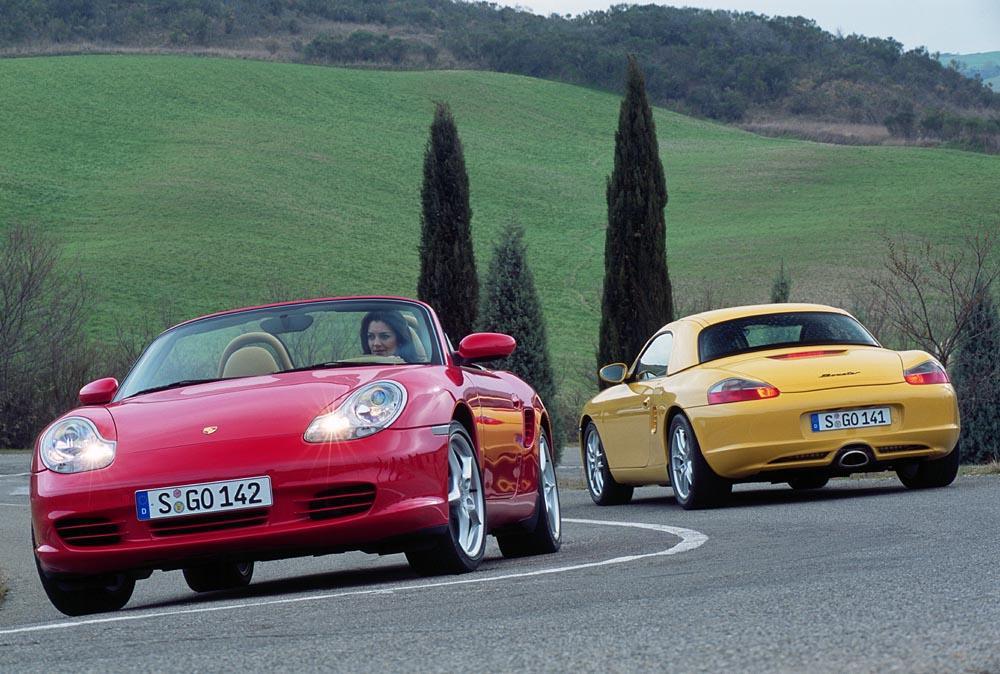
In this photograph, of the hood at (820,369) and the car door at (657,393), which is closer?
the hood at (820,369)

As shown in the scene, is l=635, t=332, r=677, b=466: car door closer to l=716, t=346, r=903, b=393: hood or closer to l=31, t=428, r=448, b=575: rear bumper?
l=716, t=346, r=903, b=393: hood

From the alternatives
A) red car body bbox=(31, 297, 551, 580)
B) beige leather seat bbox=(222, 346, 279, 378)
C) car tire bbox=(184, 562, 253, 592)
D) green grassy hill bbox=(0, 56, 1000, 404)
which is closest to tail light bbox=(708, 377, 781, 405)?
car tire bbox=(184, 562, 253, 592)

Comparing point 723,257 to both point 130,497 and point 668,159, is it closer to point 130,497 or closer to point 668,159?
Answer: point 668,159

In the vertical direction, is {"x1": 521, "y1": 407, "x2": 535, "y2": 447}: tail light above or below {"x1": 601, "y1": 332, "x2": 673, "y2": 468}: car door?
above

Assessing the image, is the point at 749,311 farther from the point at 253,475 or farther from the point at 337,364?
the point at 253,475

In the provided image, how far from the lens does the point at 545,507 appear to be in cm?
995

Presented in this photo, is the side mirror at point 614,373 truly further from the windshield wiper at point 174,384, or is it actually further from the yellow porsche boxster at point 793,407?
Answer: the windshield wiper at point 174,384

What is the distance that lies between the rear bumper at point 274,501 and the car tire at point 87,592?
0.26 metres

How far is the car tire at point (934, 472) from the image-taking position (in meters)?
13.3

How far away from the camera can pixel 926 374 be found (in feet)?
42.0

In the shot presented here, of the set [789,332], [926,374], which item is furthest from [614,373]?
Answer: [926,374]

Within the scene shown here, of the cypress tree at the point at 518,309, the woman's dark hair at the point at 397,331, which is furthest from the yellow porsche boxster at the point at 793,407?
the cypress tree at the point at 518,309

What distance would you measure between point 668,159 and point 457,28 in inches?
1542

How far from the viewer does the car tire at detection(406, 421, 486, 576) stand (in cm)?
814
